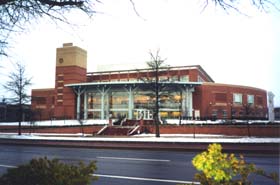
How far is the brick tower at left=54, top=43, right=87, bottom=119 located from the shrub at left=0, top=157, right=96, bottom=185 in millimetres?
66772

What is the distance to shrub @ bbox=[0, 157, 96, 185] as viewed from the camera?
143 inches

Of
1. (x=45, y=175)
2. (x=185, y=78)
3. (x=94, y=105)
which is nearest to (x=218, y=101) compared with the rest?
(x=185, y=78)

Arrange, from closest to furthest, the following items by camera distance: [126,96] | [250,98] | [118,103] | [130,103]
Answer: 1. [130,103]
2. [126,96]
3. [118,103]
4. [250,98]

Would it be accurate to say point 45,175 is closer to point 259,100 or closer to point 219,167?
point 219,167

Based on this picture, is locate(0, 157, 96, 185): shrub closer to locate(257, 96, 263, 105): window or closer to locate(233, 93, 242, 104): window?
locate(233, 93, 242, 104): window

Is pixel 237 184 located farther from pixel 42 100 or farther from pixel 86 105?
pixel 42 100

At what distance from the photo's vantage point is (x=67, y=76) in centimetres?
7275

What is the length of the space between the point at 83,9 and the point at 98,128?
3369cm

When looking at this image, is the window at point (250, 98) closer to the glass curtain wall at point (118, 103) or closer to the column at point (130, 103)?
the column at point (130, 103)

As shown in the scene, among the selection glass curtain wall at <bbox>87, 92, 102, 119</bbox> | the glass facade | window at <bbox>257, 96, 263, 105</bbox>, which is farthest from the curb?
window at <bbox>257, 96, 263, 105</bbox>

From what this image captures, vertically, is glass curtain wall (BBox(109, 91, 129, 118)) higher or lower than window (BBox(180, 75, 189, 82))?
lower

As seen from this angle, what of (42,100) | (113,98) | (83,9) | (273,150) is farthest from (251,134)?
(42,100)

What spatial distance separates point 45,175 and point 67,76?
235 ft

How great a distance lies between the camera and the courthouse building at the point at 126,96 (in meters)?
61.0
